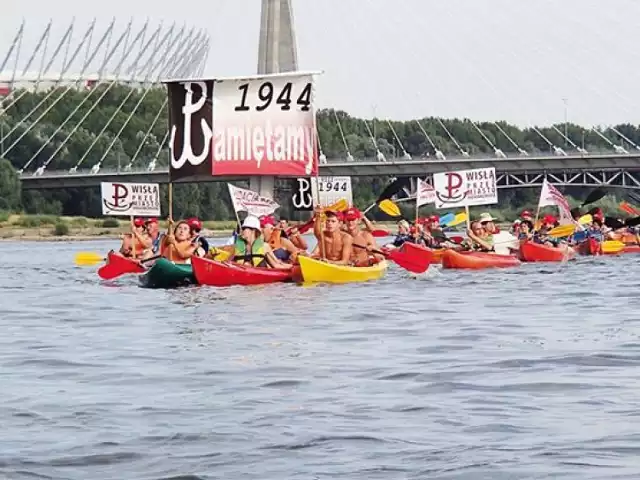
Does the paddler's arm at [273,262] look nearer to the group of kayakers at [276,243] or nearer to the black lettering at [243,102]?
the group of kayakers at [276,243]

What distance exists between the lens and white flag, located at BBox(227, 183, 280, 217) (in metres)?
28.5

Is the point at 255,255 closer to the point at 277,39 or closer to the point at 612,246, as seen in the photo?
the point at 612,246

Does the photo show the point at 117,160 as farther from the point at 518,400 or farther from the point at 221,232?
the point at 518,400

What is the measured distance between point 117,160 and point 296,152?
241ft

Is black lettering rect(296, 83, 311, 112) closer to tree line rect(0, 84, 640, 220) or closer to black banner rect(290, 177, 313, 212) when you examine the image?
black banner rect(290, 177, 313, 212)

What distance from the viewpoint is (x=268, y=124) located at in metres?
31.4

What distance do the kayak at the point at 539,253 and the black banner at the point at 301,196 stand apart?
5.10m

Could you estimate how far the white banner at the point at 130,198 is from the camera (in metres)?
32.3

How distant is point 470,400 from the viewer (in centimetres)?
1149

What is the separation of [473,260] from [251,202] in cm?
477

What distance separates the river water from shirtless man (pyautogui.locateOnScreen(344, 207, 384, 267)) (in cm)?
419

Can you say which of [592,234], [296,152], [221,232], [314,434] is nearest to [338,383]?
[314,434]

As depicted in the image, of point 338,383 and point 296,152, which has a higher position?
point 296,152

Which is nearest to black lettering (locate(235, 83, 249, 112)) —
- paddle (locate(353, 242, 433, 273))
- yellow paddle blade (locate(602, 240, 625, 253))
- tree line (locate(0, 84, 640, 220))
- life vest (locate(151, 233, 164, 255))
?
life vest (locate(151, 233, 164, 255))
